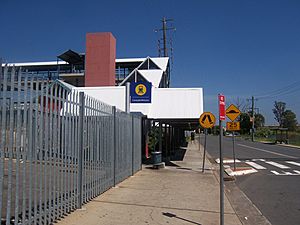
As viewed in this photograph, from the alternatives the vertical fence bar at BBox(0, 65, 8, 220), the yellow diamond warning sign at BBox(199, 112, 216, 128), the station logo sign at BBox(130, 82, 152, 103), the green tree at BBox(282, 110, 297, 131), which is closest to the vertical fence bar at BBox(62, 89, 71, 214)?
the vertical fence bar at BBox(0, 65, 8, 220)

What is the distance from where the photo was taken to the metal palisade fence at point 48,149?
15.6 feet

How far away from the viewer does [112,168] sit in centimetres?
1008

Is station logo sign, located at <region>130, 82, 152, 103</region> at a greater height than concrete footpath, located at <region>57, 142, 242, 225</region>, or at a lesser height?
greater

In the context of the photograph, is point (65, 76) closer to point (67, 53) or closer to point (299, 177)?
point (67, 53)

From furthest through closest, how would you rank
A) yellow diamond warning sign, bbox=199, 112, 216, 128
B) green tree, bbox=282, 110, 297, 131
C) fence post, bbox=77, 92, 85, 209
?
green tree, bbox=282, 110, 297, 131 < yellow diamond warning sign, bbox=199, 112, 216, 128 < fence post, bbox=77, 92, 85, 209

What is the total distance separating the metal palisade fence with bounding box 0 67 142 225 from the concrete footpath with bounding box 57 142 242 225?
397mm

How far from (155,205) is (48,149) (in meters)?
3.34

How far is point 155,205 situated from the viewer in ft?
26.6

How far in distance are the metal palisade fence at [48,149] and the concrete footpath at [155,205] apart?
397 millimetres

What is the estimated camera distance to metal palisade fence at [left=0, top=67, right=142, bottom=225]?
474 cm

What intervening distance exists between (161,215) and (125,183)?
13.4 feet

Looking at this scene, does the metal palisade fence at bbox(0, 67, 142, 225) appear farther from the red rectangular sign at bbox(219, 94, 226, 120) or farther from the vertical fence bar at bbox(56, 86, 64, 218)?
the red rectangular sign at bbox(219, 94, 226, 120)

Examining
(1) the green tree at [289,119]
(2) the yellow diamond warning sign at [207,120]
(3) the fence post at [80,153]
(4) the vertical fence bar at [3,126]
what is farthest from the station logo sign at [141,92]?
(1) the green tree at [289,119]

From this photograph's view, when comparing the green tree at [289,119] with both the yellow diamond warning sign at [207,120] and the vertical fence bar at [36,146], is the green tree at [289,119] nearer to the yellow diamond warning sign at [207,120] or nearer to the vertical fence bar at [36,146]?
the yellow diamond warning sign at [207,120]
